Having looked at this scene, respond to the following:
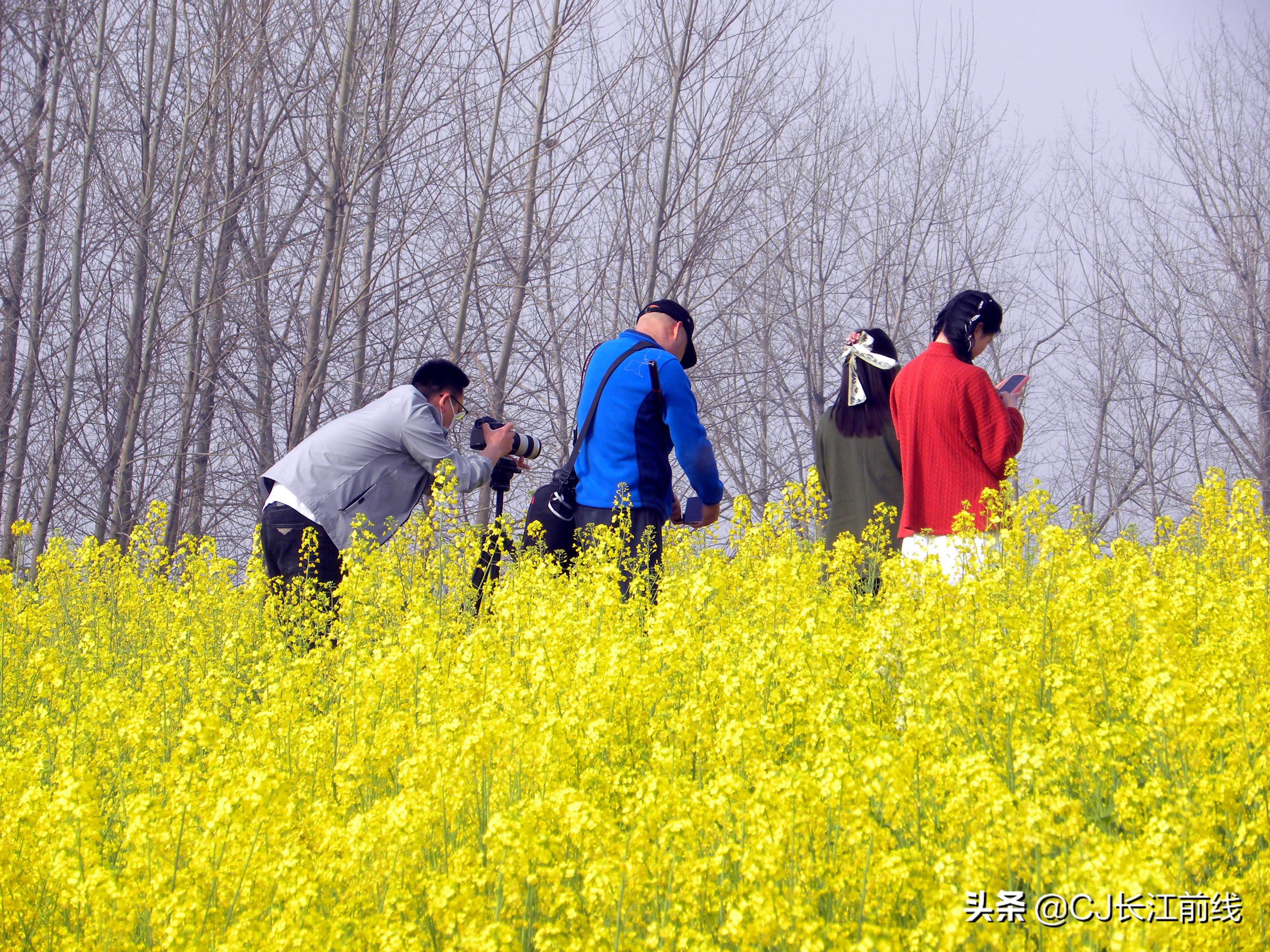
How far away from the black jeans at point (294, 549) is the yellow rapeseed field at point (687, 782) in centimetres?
118

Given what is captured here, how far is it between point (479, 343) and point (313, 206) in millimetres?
2178

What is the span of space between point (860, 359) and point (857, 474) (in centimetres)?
60

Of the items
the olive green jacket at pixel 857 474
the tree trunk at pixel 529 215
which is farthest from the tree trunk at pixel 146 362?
the olive green jacket at pixel 857 474

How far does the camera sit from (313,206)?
898cm

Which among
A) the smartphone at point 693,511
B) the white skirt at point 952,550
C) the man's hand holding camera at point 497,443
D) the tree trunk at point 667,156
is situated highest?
the tree trunk at point 667,156

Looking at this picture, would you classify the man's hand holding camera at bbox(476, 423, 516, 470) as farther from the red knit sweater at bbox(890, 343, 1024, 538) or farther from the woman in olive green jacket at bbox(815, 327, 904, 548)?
the red knit sweater at bbox(890, 343, 1024, 538)

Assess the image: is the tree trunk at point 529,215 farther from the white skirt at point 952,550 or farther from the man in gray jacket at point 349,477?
the white skirt at point 952,550

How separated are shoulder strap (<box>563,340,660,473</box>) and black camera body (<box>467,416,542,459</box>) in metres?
0.80

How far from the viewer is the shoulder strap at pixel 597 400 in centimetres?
411

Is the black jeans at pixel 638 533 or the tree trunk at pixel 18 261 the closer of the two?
the black jeans at pixel 638 533

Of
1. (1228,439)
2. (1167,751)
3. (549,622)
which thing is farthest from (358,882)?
(1228,439)

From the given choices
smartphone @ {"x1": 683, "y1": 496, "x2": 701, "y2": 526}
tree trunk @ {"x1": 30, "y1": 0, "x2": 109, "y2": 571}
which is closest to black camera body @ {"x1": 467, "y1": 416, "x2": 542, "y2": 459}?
smartphone @ {"x1": 683, "y1": 496, "x2": 701, "y2": 526}

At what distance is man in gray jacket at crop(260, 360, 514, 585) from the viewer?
4.60 m

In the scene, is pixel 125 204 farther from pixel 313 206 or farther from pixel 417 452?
pixel 417 452
